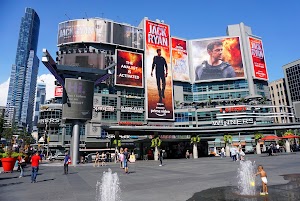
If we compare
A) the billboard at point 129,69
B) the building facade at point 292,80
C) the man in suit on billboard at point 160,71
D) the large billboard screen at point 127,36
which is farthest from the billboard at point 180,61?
the building facade at point 292,80

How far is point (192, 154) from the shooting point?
4447 centimetres

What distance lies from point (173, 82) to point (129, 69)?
2084 centimetres

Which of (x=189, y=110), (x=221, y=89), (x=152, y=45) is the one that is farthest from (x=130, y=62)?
(x=221, y=89)

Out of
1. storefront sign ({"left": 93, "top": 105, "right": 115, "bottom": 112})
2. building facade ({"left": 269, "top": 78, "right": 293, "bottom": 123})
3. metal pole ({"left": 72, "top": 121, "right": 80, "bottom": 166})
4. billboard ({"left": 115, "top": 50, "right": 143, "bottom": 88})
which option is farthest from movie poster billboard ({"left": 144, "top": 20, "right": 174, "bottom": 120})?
building facade ({"left": 269, "top": 78, "right": 293, "bottom": 123})

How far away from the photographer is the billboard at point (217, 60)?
88.2 metres

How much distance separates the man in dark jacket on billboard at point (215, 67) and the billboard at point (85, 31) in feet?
126

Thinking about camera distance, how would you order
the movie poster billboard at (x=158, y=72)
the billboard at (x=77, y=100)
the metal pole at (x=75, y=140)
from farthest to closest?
the movie poster billboard at (x=158, y=72)
the metal pole at (x=75, y=140)
the billboard at (x=77, y=100)

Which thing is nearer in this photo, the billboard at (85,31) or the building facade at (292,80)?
the billboard at (85,31)

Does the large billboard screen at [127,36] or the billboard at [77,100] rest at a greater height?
the large billboard screen at [127,36]

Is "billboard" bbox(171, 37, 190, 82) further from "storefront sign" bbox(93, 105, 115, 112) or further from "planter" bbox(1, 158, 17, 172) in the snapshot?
"planter" bbox(1, 158, 17, 172)

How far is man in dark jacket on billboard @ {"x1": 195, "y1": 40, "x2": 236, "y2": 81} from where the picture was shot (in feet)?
290

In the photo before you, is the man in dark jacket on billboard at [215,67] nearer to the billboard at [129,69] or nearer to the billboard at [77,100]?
the billboard at [129,69]

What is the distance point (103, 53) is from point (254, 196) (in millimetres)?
32296

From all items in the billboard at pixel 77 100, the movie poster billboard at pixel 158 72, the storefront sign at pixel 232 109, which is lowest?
the billboard at pixel 77 100
